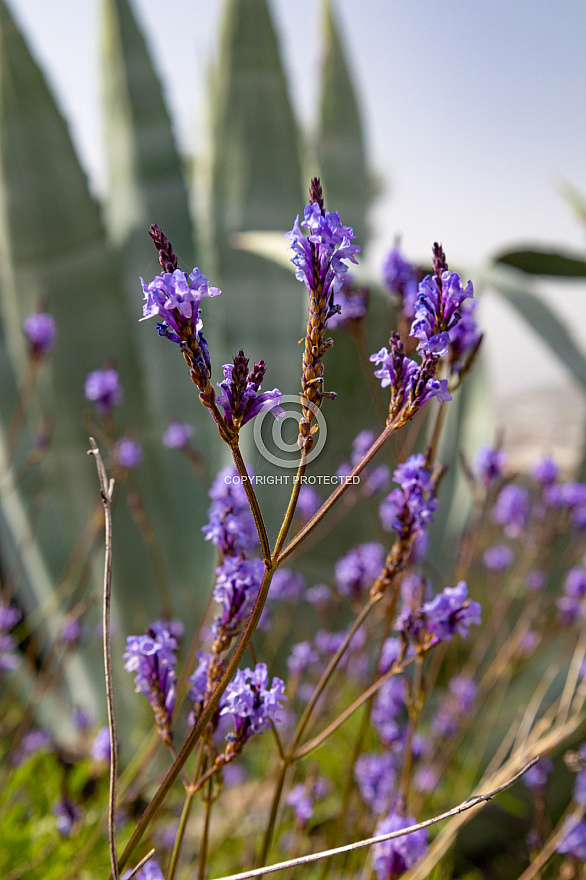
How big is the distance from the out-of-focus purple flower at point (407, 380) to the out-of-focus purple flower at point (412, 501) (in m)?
0.13

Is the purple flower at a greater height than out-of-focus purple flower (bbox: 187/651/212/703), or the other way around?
the purple flower

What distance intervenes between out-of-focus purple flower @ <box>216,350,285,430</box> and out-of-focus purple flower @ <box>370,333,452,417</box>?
0.21 feet

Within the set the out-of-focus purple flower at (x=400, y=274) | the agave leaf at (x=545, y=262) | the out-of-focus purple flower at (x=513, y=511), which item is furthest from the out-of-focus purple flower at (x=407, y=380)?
the agave leaf at (x=545, y=262)

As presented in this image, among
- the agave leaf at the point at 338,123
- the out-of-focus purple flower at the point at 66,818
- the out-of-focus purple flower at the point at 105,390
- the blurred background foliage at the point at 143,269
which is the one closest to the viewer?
the out-of-focus purple flower at the point at 66,818

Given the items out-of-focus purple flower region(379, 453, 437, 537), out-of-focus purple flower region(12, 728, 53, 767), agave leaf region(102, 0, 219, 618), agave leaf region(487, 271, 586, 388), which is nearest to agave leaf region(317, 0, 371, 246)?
agave leaf region(102, 0, 219, 618)

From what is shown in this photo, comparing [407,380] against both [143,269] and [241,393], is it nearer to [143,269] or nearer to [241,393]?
[241,393]

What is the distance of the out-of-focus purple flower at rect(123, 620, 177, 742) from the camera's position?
37 centimetres

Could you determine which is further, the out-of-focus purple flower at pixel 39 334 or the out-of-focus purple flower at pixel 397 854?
the out-of-focus purple flower at pixel 39 334

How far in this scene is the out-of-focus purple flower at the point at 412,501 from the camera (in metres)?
0.43

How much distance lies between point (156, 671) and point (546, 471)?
0.77m

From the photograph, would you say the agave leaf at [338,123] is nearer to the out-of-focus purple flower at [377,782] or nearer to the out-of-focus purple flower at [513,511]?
the out-of-focus purple flower at [513,511]

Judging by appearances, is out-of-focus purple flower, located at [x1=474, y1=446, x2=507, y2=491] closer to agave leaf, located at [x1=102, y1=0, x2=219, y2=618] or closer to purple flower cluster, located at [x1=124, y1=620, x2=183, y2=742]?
purple flower cluster, located at [x1=124, y1=620, x2=183, y2=742]

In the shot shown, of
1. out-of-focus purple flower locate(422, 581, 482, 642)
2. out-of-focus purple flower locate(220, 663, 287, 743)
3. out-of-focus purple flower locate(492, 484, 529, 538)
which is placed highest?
out-of-focus purple flower locate(422, 581, 482, 642)

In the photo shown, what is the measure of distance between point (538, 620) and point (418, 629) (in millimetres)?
756
